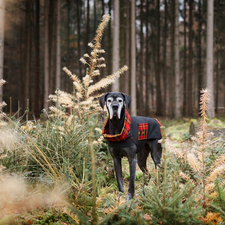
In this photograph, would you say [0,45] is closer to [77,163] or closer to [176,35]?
[77,163]

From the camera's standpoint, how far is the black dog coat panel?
9.65 ft

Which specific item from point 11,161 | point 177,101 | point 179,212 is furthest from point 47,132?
point 177,101

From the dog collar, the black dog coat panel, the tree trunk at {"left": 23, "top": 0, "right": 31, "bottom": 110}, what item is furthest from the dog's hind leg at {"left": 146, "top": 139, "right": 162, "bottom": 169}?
the tree trunk at {"left": 23, "top": 0, "right": 31, "bottom": 110}

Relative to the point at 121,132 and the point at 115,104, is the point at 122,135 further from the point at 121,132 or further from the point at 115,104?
the point at 115,104

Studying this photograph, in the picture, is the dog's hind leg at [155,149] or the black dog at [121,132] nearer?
the black dog at [121,132]

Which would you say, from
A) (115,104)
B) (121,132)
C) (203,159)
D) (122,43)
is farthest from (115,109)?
(122,43)

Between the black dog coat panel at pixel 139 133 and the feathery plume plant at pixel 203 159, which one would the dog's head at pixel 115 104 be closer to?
the black dog coat panel at pixel 139 133

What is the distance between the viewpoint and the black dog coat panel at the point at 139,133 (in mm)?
2941

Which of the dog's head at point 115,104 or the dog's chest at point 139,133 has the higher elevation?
the dog's head at point 115,104

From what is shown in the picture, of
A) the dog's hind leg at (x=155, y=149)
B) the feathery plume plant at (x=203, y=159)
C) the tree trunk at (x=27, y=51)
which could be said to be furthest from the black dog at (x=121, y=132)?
the tree trunk at (x=27, y=51)

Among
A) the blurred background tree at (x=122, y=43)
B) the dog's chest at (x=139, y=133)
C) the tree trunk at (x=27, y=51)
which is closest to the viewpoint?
the dog's chest at (x=139, y=133)

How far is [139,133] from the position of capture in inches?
126

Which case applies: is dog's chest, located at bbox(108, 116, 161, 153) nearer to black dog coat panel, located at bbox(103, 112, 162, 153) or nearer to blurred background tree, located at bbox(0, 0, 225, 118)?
black dog coat panel, located at bbox(103, 112, 162, 153)

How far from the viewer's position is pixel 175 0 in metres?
14.5
